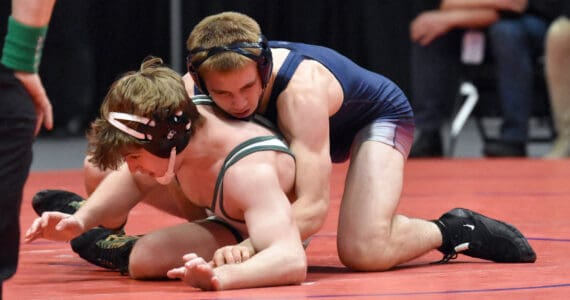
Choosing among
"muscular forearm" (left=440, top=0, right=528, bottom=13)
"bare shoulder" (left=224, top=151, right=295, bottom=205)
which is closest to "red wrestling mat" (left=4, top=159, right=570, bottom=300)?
"bare shoulder" (left=224, top=151, right=295, bottom=205)

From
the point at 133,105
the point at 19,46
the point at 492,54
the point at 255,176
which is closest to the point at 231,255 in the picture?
the point at 255,176

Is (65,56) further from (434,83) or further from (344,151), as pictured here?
(344,151)

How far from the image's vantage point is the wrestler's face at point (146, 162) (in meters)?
2.89

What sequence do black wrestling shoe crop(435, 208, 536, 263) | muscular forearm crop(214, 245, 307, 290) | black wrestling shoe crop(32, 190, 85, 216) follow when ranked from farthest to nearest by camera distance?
black wrestling shoe crop(32, 190, 85, 216) < black wrestling shoe crop(435, 208, 536, 263) < muscular forearm crop(214, 245, 307, 290)

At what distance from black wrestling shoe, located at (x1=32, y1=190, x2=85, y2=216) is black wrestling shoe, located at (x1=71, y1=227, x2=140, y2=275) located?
6.4 inches

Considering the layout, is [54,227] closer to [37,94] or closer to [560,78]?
[37,94]

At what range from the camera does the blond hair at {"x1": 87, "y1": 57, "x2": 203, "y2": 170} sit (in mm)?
2867

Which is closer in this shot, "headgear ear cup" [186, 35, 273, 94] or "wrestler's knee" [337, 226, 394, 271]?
"headgear ear cup" [186, 35, 273, 94]

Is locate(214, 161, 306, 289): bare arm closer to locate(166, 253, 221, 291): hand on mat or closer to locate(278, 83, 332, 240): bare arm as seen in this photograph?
locate(166, 253, 221, 291): hand on mat

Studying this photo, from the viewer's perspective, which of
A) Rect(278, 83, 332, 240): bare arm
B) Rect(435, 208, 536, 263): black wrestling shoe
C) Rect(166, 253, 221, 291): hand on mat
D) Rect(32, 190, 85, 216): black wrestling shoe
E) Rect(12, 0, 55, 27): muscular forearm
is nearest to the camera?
Rect(12, 0, 55, 27): muscular forearm

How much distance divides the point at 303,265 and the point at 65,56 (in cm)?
674

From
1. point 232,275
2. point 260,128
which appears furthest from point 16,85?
point 260,128

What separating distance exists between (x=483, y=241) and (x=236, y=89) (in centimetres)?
89

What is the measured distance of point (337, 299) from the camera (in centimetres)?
275
